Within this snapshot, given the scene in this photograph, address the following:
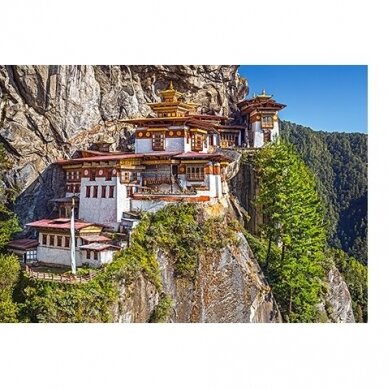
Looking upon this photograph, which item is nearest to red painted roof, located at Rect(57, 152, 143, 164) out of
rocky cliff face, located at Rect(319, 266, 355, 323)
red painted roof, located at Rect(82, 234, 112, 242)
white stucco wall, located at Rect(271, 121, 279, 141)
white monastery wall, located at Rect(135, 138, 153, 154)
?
white monastery wall, located at Rect(135, 138, 153, 154)

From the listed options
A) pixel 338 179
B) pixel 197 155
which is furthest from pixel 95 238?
pixel 338 179

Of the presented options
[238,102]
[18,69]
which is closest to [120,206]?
[18,69]

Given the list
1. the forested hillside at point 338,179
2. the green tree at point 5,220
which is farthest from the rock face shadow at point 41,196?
the forested hillside at point 338,179

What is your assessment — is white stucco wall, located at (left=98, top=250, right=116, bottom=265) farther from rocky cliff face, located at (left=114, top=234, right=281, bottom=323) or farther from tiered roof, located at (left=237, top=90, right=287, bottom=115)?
tiered roof, located at (left=237, top=90, right=287, bottom=115)

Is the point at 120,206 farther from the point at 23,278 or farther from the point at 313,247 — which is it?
the point at 313,247

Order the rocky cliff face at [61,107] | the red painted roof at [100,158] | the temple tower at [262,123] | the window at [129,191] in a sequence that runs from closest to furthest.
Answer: the red painted roof at [100,158] < the window at [129,191] < the rocky cliff face at [61,107] < the temple tower at [262,123]

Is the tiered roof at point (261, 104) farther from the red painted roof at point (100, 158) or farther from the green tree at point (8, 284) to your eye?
the green tree at point (8, 284)
